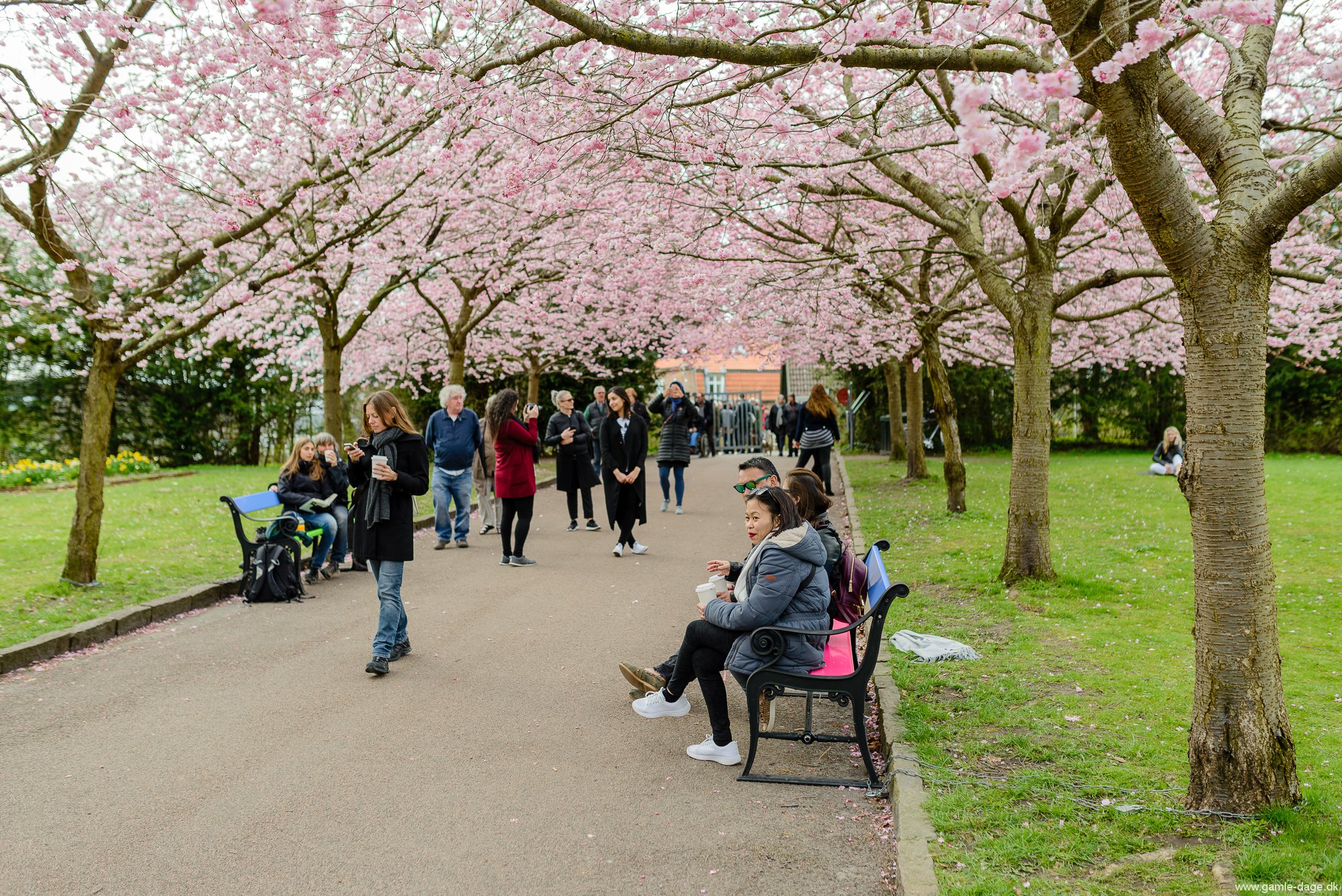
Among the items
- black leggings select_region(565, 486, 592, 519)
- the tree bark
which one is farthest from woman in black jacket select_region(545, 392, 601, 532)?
the tree bark

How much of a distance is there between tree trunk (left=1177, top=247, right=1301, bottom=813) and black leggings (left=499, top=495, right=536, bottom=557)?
24.2ft

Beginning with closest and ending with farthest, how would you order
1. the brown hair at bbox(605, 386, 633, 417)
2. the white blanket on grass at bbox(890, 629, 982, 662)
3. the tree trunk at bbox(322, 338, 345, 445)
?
the white blanket on grass at bbox(890, 629, 982, 662), the brown hair at bbox(605, 386, 633, 417), the tree trunk at bbox(322, 338, 345, 445)

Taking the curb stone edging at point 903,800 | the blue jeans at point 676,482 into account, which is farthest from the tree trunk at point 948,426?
the curb stone edging at point 903,800

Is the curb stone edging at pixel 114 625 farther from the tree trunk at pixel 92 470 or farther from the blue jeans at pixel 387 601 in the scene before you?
the blue jeans at pixel 387 601

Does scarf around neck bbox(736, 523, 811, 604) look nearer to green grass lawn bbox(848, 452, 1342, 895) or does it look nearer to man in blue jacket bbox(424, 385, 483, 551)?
green grass lawn bbox(848, 452, 1342, 895)

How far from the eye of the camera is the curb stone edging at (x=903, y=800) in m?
3.33

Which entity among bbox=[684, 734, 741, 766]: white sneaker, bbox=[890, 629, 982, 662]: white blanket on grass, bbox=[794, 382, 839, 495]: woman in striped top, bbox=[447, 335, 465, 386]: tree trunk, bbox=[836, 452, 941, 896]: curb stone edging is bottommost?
bbox=[684, 734, 741, 766]: white sneaker

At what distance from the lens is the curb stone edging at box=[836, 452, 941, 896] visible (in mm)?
3332

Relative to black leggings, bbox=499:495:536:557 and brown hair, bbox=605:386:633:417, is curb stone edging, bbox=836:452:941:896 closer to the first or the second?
black leggings, bbox=499:495:536:557

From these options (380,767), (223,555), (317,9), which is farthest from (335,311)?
(380,767)

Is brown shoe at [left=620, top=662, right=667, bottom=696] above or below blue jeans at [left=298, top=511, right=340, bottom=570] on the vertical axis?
below

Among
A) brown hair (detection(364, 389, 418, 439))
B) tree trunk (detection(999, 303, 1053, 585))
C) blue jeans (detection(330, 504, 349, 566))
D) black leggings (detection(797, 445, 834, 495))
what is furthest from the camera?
black leggings (detection(797, 445, 834, 495))

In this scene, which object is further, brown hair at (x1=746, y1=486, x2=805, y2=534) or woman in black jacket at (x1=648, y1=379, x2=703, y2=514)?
woman in black jacket at (x1=648, y1=379, x2=703, y2=514)

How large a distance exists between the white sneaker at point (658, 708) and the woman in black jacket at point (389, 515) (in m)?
1.88
